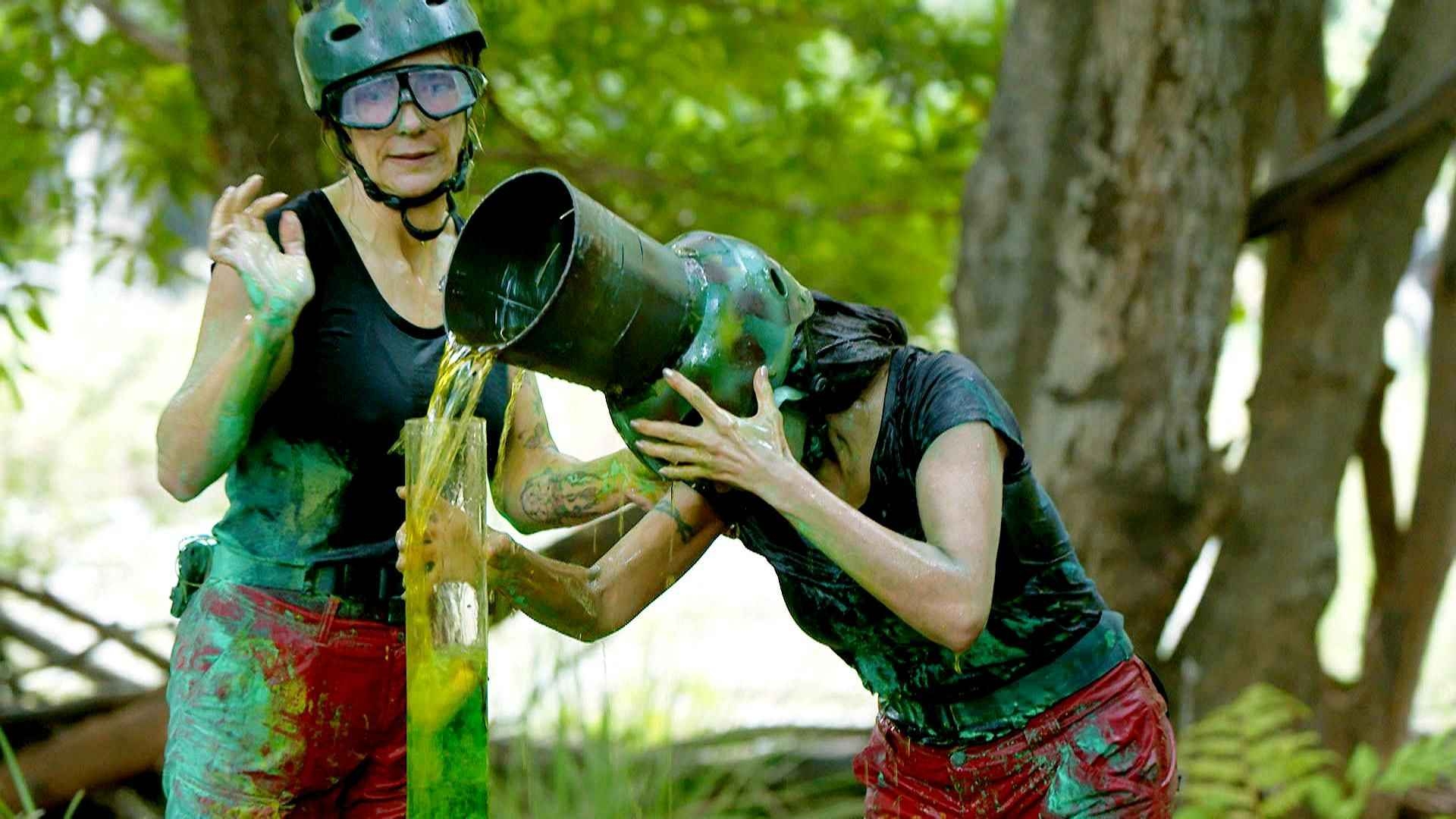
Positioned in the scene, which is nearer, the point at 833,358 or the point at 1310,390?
the point at 833,358

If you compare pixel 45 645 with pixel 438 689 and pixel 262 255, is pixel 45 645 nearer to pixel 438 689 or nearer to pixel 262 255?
pixel 262 255

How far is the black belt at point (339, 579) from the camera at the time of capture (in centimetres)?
301

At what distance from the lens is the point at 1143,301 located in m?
5.18

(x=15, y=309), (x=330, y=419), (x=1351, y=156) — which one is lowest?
(x=330, y=419)

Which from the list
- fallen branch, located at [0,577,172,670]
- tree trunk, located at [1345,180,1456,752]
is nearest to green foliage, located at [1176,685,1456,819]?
tree trunk, located at [1345,180,1456,752]

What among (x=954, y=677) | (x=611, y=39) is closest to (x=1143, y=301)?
(x=611, y=39)

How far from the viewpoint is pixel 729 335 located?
2.51 metres

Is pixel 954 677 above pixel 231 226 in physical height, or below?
below

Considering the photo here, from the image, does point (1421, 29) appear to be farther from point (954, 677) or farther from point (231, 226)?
point (231, 226)

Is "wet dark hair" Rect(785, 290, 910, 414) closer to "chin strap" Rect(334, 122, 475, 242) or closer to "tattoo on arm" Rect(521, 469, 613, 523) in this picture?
"tattoo on arm" Rect(521, 469, 613, 523)

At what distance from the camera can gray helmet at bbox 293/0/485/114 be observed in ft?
9.73

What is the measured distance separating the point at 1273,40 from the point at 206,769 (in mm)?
3957

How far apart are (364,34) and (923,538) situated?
1299 mm

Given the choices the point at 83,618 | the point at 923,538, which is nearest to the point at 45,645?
the point at 83,618
